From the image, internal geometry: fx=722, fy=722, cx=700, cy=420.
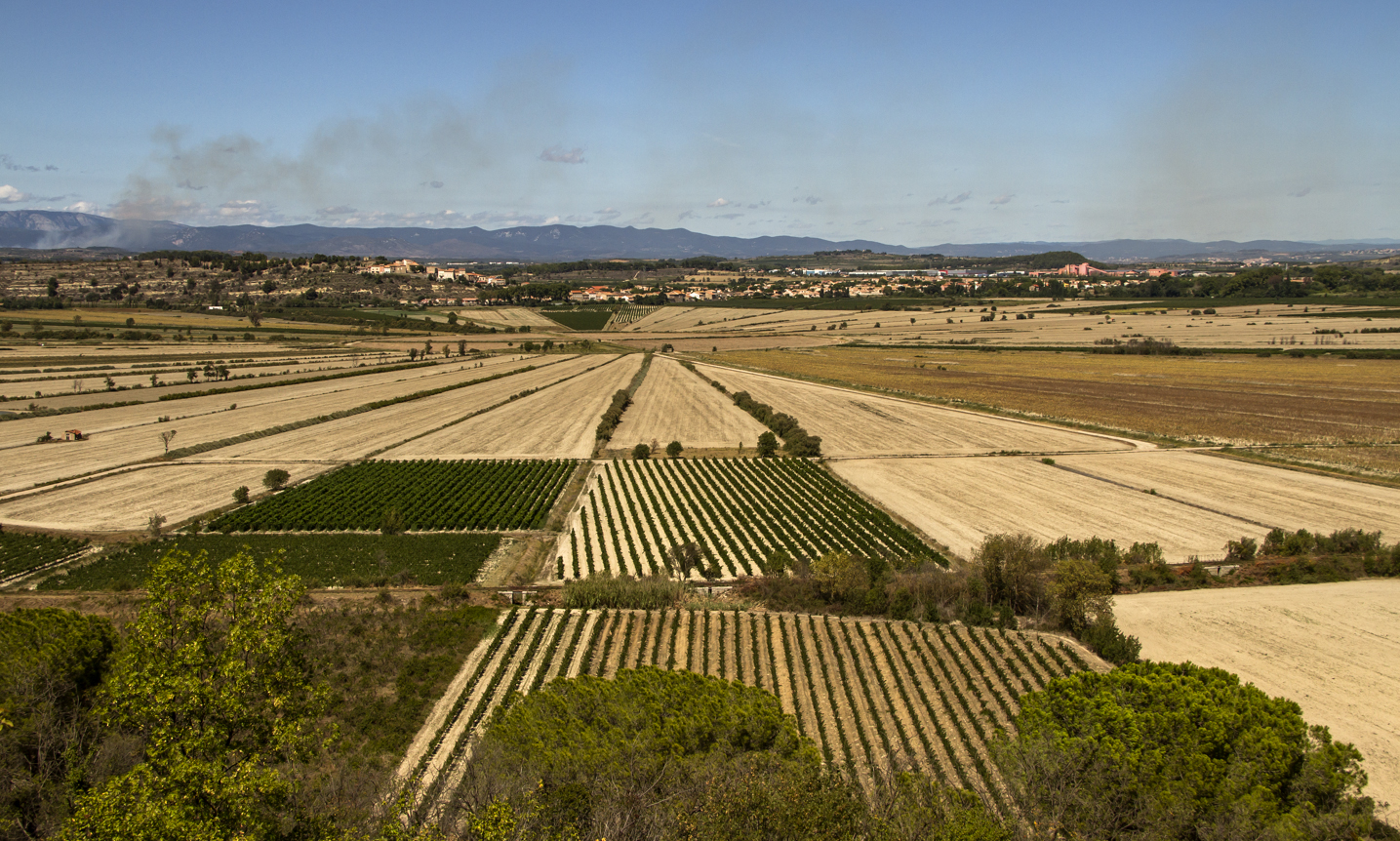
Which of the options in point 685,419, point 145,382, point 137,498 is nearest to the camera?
point 137,498

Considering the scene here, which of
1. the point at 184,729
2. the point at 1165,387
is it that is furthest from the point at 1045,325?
the point at 184,729

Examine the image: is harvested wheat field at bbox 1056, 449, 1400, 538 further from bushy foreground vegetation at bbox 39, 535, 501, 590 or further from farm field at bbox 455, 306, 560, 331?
farm field at bbox 455, 306, 560, 331

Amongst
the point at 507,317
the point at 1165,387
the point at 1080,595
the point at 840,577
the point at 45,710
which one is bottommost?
the point at 840,577

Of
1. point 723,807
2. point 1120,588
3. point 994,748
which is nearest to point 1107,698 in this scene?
point 994,748

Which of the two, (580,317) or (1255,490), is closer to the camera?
(1255,490)

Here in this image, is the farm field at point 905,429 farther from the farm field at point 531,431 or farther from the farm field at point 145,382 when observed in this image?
the farm field at point 145,382

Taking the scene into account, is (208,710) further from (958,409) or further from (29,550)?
(958,409)

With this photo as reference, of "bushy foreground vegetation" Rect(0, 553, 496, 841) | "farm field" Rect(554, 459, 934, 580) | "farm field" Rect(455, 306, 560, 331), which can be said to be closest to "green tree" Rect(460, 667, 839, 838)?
"bushy foreground vegetation" Rect(0, 553, 496, 841)
